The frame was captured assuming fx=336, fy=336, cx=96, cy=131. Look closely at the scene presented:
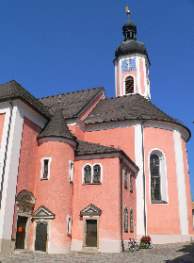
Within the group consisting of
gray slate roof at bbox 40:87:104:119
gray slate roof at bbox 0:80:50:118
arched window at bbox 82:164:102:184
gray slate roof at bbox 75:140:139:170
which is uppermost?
gray slate roof at bbox 40:87:104:119

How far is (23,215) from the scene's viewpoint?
21953 mm

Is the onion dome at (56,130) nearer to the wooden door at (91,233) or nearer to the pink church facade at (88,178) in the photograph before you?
the pink church facade at (88,178)

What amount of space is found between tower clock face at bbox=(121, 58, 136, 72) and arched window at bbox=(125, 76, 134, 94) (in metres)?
1.24

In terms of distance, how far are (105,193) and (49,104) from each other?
14116 millimetres

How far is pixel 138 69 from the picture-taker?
1684 inches

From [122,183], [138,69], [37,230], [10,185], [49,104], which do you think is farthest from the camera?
[138,69]

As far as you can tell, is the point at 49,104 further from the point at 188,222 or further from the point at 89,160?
the point at 188,222

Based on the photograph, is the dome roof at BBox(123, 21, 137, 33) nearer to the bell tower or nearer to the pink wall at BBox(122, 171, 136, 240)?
the bell tower

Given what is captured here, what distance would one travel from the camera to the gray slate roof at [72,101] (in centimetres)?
3041

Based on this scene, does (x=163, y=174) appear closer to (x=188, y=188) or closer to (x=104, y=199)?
(x=188, y=188)

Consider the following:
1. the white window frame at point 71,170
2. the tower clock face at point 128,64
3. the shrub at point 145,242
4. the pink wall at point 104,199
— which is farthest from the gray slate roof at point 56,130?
the tower clock face at point 128,64

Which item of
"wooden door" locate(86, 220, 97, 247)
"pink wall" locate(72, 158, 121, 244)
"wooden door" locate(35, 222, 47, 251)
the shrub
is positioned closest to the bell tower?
"pink wall" locate(72, 158, 121, 244)

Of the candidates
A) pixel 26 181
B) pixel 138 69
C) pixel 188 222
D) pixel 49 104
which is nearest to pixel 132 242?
pixel 188 222

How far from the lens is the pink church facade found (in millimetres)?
22047
